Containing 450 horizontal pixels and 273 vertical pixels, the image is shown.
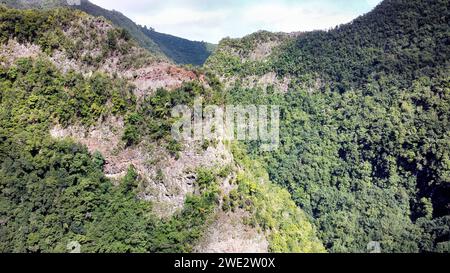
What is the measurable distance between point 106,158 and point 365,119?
1767 inches

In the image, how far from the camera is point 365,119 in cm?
7006

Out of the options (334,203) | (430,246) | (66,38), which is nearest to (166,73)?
(66,38)

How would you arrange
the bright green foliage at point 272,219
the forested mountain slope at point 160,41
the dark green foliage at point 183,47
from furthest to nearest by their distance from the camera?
the dark green foliage at point 183,47
the forested mountain slope at point 160,41
the bright green foliage at point 272,219

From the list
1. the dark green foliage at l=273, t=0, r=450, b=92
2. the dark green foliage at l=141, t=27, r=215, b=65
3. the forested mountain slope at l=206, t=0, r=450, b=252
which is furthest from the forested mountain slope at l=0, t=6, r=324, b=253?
the dark green foliage at l=141, t=27, r=215, b=65

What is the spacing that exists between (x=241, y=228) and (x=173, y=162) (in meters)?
8.26

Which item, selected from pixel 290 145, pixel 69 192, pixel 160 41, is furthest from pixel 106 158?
pixel 160 41

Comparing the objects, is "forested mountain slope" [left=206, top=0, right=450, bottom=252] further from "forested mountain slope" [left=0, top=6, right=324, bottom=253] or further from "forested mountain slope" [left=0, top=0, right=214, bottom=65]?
"forested mountain slope" [left=0, top=0, right=214, bottom=65]

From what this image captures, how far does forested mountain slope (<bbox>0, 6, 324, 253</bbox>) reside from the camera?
36.4 metres

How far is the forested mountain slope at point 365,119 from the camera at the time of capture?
191ft

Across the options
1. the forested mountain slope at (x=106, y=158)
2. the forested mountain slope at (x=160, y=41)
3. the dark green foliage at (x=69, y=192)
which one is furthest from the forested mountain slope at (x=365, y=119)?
the forested mountain slope at (x=160, y=41)

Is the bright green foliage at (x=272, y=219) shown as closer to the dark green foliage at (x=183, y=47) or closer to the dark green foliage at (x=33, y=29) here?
the dark green foliage at (x=33, y=29)

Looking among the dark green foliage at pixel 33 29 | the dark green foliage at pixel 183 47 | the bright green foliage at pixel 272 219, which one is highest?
the dark green foliage at pixel 183 47

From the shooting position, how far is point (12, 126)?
39.5 metres

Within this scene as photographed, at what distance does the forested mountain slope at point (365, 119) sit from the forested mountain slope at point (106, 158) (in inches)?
682
